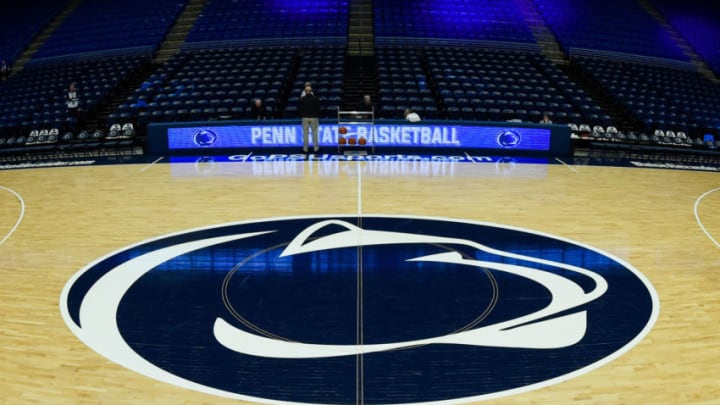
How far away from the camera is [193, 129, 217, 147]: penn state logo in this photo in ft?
45.2

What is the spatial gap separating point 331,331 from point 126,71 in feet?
54.2

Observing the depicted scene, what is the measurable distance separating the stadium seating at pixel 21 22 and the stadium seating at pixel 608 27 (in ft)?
72.5

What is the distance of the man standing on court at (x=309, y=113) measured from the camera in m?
12.5

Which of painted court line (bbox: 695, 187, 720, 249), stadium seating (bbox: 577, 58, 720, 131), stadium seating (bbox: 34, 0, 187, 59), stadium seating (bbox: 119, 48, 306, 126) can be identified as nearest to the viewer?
painted court line (bbox: 695, 187, 720, 249)

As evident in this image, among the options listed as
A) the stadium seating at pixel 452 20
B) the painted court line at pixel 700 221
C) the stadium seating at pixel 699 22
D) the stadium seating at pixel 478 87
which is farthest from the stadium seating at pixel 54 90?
the stadium seating at pixel 699 22

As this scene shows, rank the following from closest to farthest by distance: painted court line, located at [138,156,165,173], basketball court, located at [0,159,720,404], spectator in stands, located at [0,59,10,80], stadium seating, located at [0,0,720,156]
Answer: basketball court, located at [0,159,720,404] < painted court line, located at [138,156,165,173] < stadium seating, located at [0,0,720,156] < spectator in stands, located at [0,59,10,80]

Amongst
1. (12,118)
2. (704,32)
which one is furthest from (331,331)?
(704,32)

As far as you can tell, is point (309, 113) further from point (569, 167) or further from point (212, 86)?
point (569, 167)

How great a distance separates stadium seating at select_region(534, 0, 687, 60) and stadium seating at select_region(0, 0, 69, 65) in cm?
2211

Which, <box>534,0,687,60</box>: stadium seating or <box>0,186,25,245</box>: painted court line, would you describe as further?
<box>534,0,687,60</box>: stadium seating

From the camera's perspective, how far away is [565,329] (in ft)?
17.3

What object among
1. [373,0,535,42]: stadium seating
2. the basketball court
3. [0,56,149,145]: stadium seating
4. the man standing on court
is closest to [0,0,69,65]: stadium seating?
[0,56,149,145]: stadium seating

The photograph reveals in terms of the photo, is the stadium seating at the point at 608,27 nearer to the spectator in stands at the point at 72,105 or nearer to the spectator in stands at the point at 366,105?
the spectator in stands at the point at 366,105

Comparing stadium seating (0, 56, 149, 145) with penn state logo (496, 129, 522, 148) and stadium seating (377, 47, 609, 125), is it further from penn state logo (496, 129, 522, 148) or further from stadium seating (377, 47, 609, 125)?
penn state logo (496, 129, 522, 148)
